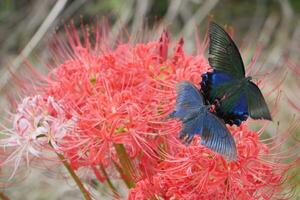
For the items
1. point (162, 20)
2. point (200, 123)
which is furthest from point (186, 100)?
point (162, 20)

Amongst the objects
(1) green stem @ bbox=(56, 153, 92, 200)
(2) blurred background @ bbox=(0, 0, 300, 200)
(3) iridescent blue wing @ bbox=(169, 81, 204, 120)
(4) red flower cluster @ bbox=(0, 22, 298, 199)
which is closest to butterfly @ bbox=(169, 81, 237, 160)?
(3) iridescent blue wing @ bbox=(169, 81, 204, 120)

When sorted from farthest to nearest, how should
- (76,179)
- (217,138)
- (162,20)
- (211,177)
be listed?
1. (162,20)
2. (76,179)
3. (211,177)
4. (217,138)

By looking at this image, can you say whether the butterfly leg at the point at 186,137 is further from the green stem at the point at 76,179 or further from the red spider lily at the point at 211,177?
the green stem at the point at 76,179

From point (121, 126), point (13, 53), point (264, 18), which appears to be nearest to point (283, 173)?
point (121, 126)

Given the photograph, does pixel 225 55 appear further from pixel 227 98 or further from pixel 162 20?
pixel 162 20

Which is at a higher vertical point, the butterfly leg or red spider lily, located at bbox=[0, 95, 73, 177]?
red spider lily, located at bbox=[0, 95, 73, 177]

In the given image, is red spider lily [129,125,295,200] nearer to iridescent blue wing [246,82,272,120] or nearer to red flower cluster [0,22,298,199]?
red flower cluster [0,22,298,199]
